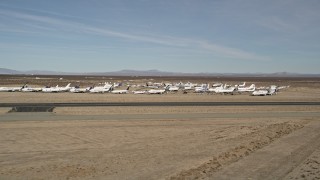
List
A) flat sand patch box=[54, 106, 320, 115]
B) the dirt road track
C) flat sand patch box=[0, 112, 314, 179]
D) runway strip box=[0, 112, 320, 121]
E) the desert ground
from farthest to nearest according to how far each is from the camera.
A: 1. flat sand patch box=[54, 106, 320, 115]
2. runway strip box=[0, 112, 320, 121]
3. flat sand patch box=[0, 112, 314, 179]
4. the desert ground
5. the dirt road track

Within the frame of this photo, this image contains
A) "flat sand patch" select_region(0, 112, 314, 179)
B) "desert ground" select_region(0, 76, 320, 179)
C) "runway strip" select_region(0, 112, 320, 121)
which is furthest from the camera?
"runway strip" select_region(0, 112, 320, 121)

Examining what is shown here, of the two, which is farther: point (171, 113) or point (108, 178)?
point (171, 113)

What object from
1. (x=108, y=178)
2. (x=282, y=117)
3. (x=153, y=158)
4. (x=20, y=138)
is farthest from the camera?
(x=282, y=117)

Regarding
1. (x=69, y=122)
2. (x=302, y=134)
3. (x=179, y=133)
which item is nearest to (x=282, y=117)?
(x=302, y=134)

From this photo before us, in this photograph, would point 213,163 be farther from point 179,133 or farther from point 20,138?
point 20,138

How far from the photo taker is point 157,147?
73.2 feet

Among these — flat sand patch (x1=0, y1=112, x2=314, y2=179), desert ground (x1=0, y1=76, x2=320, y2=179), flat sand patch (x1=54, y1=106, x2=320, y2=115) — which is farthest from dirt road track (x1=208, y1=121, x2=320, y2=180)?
flat sand patch (x1=54, y1=106, x2=320, y2=115)

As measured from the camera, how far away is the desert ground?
16.8 metres

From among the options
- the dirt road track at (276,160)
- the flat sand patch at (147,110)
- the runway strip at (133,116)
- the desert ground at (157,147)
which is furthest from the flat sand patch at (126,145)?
the flat sand patch at (147,110)

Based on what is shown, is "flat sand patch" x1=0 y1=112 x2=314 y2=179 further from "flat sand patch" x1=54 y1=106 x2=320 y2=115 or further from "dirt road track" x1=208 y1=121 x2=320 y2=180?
"flat sand patch" x1=54 y1=106 x2=320 y2=115

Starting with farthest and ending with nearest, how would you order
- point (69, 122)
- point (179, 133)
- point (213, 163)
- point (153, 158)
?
point (69, 122)
point (179, 133)
point (153, 158)
point (213, 163)

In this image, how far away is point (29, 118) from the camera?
1366 inches

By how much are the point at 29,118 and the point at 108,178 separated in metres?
21.3

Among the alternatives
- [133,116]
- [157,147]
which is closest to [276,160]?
[157,147]
